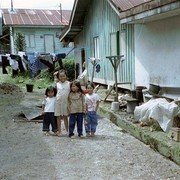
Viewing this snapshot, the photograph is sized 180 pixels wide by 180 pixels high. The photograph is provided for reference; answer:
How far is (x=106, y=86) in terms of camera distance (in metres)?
15.3

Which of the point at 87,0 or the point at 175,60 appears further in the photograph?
the point at 87,0

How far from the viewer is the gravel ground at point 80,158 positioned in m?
5.25

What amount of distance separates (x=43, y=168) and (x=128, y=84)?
6.89 m

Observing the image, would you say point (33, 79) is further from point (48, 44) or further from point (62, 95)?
point (62, 95)

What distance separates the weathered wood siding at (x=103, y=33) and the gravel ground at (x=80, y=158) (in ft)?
14.8

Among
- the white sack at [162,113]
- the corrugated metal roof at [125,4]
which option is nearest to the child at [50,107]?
the white sack at [162,113]

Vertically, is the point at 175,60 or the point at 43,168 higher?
the point at 175,60

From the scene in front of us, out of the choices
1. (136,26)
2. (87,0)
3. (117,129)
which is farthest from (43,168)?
(87,0)

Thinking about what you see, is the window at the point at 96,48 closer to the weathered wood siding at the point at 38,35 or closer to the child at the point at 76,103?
the child at the point at 76,103

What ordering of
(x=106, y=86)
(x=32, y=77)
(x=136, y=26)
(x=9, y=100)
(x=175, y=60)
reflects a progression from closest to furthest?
(x=175, y=60), (x=136, y=26), (x=9, y=100), (x=106, y=86), (x=32, y=77)

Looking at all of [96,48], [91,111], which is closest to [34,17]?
[96,48]

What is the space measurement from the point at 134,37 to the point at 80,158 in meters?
6.26

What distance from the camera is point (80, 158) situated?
6.07 meters

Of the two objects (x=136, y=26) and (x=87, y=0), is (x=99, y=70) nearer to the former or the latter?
(x=87, y=0)
